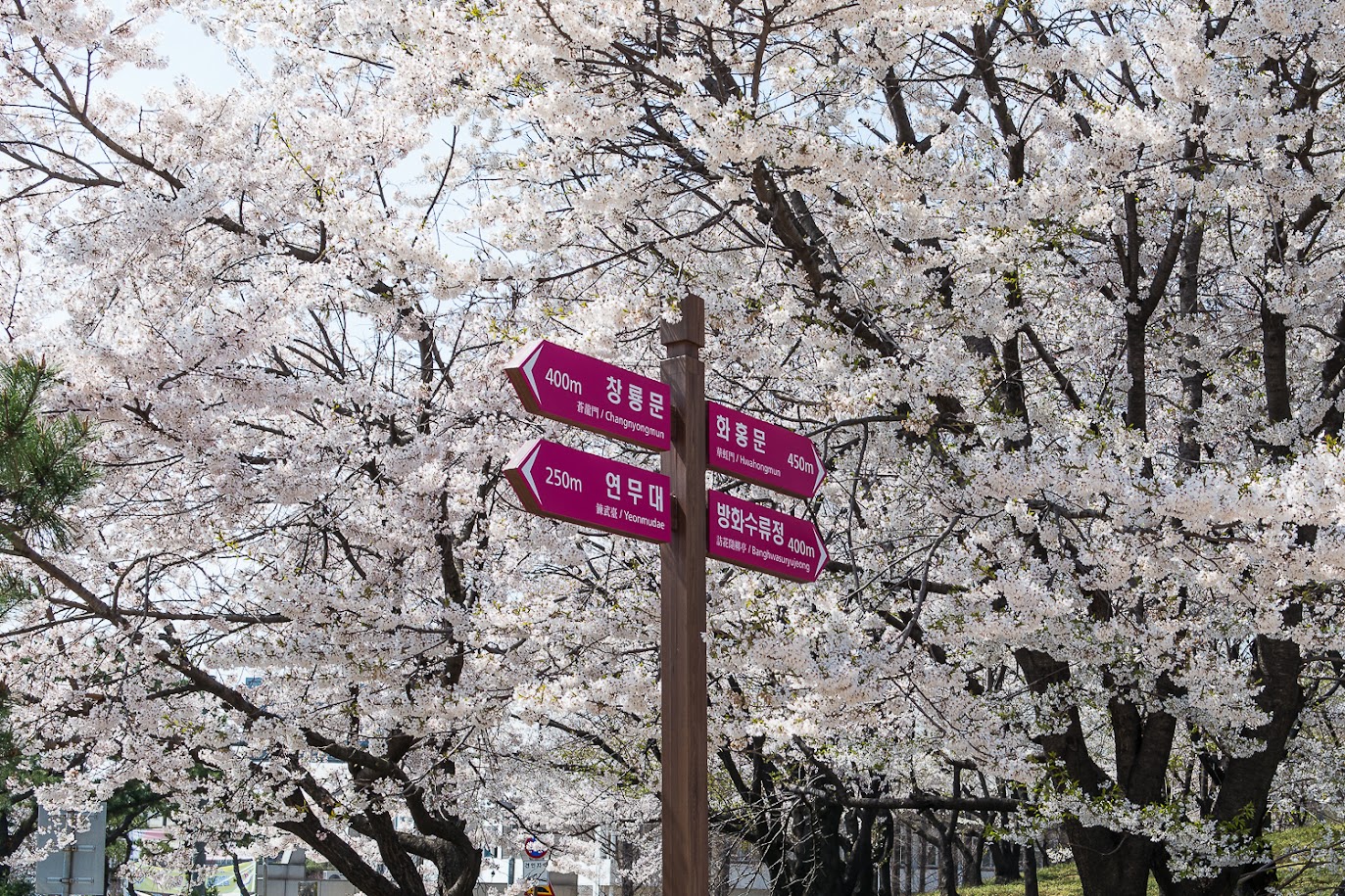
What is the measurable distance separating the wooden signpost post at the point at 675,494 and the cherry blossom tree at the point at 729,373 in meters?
1.22

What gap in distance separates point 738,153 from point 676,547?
2.19 m

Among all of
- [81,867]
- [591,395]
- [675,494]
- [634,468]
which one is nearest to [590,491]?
[634,468]

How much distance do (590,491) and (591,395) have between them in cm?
36

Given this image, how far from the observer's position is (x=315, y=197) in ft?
26.4

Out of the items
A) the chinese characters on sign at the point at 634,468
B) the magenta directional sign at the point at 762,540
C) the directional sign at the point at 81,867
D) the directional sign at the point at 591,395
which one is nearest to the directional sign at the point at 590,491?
the chinese characters on sign at the point at 634,468

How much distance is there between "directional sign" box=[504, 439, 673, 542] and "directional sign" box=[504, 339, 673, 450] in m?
0.13

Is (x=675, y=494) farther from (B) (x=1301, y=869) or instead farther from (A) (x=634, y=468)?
(B) (x=1301, y=869)

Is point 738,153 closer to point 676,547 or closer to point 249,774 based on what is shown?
point 676,547

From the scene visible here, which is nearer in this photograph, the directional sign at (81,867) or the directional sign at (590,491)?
the directional sign at (590,491)

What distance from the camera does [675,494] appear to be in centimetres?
432

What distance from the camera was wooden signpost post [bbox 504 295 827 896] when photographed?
3891mm

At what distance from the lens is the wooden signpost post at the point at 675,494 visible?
3891 millimetres

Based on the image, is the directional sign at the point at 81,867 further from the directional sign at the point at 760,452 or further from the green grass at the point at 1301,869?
the green grass at the point at 1301,869

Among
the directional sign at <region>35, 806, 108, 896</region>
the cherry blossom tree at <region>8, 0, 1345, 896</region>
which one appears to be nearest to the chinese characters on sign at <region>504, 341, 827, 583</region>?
the cherry blossom tree at <region>8, 0, 1345, 896</region>
